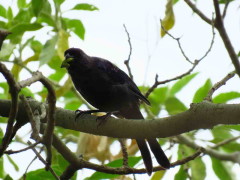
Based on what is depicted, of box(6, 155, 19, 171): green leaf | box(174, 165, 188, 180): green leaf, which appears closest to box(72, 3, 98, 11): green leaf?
box(6, 155, 19, 171): green leaf

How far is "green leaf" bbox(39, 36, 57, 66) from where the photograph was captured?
12.5ft

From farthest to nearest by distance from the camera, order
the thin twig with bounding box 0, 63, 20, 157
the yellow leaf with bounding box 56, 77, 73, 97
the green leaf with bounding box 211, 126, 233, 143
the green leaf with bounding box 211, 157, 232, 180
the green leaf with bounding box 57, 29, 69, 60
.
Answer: the yellow leaf with bounding box 56, 77, 73, 97 < the green leaf with bounding box 57, 29, 69, 60 < the green leaf with bounding box 211, 126, 233, 143 < the green leaf with bounding box 211, 157, 232, 180 < the thin twig with bounding box 0, 63, 20, 157

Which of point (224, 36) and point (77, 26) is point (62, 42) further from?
point (224, 36)

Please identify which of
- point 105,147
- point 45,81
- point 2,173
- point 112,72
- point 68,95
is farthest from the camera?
point 68,95

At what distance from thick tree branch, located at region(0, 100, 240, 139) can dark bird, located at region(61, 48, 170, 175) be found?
36.8 inches

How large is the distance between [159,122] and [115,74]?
194 cm

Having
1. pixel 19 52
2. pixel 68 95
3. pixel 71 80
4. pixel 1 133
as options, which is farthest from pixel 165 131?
pixel 68 95

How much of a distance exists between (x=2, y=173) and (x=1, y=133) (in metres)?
0.48

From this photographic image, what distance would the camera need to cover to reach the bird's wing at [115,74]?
4289mm

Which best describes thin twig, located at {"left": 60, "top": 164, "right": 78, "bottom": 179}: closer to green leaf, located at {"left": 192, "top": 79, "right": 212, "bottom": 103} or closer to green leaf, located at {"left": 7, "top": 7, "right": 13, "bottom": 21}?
green leaf, located at {"left": 192, "top": 79, "right": 212, "bottom": 103}

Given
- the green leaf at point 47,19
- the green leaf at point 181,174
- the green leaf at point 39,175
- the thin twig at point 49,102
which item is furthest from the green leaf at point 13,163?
the thin twig at point 49,102

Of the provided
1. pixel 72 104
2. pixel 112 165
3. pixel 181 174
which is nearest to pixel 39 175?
pixel 112 165

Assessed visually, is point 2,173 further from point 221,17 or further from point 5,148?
point 221,17

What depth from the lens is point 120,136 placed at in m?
2.81
